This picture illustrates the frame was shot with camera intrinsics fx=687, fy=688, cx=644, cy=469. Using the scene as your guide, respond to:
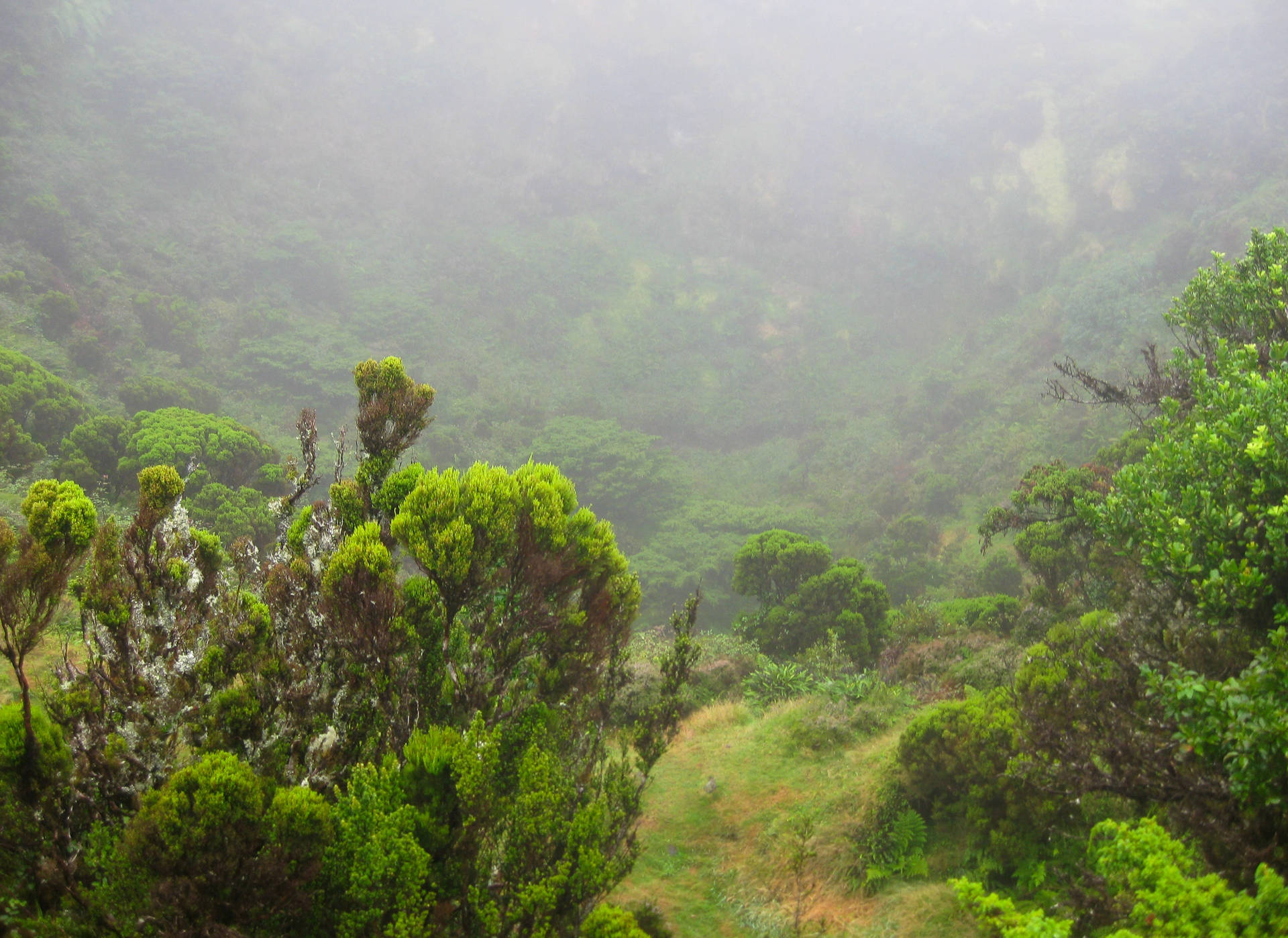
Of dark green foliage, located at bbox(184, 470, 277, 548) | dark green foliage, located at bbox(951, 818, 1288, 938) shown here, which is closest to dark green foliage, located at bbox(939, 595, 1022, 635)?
dark green foliage, located at bbox(951, 818, 1288, 938)

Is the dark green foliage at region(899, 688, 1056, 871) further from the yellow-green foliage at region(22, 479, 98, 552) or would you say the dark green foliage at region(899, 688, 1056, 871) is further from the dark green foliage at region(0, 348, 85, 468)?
the dark green foliage at region(0, 348, 85, 468)

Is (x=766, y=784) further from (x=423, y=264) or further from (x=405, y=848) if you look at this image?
(x=423, y=264)

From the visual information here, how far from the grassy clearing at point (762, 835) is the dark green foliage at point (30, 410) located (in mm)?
19162

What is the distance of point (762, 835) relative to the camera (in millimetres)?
10258

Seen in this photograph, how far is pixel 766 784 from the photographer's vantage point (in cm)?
1131

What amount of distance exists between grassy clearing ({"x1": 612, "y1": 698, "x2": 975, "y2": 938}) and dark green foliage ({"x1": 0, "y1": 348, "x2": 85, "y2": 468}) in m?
19.2

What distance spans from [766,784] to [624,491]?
23972 millimetres

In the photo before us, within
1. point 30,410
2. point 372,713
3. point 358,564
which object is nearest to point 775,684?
point 372,713

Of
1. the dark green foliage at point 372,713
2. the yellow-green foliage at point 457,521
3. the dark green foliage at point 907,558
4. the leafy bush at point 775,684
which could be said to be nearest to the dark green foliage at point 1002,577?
the dark green foliage at point 907,558

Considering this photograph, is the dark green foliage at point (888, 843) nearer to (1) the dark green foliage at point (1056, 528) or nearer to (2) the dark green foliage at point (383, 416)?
(1) the dark green foliage at point (1056, 528)

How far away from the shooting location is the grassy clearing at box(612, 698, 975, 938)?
8.37 metres

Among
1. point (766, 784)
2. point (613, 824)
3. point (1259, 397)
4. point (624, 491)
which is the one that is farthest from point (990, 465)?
point (613, 824)

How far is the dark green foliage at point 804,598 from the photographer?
16828 mm

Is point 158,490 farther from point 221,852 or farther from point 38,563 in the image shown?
point 221,852
